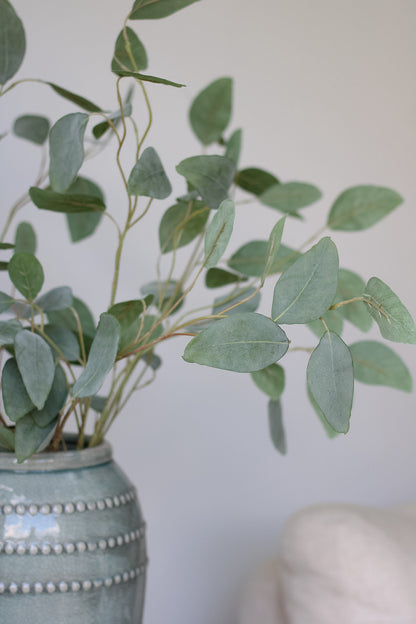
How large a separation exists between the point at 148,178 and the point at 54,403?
9.9 inches

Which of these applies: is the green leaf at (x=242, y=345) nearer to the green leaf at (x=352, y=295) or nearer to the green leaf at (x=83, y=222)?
the green leaf at (x=352, y=295)

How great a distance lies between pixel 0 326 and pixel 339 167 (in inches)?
36.5

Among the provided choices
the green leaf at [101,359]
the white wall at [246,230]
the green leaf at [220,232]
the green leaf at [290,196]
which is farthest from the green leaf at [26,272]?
the white wall at [246,230]

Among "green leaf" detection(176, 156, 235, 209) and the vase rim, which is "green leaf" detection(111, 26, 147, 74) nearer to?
"green leaf" detection(176, 156, 235, 209)

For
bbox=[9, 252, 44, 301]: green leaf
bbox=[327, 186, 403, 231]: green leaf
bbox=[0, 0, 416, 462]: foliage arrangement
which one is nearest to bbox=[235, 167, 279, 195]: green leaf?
bbox=[0, 0, 416, 462]: foliage arrangement

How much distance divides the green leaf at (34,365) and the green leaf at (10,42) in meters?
0.33

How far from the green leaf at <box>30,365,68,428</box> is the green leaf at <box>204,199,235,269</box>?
25 cm

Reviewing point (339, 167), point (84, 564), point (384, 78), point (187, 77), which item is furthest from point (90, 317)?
point (384, 78)

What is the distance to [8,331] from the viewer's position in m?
0.70

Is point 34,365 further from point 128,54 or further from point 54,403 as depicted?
point 128,54

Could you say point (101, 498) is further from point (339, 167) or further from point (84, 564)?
point (339, 167)

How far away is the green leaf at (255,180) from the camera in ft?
2.98

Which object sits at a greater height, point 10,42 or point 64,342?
point 10,42

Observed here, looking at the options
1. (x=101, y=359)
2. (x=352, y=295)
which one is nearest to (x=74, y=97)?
(x=101, y=359)
